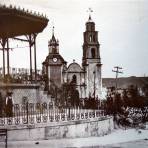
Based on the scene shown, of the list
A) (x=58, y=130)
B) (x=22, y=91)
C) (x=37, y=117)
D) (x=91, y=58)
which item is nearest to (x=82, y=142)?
(x=58, y=130)

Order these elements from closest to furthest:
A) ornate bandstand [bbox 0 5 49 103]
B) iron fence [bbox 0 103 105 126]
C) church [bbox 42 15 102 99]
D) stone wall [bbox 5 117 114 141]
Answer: stone wall [bbox 5 117 114 141] → iron fence [bbox 0 103 105 126] → ornate bandstand [bbox 0 5 49 103] → church [bbox 42 15 102 99]

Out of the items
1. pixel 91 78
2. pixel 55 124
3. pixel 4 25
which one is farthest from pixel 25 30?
pixel 91 78

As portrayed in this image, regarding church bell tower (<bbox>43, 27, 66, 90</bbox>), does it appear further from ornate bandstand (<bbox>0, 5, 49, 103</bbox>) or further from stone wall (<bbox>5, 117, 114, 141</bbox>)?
stone wall (<bbox>5, 117, 114, 141</bbox>)

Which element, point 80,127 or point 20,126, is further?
point 80,127

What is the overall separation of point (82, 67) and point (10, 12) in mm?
45607

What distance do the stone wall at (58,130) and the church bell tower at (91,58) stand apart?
143ft

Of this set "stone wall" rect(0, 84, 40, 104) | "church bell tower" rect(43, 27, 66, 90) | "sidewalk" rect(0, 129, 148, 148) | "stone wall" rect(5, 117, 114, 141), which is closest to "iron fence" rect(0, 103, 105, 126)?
"stone wall" rect(5, 117, 114, 141)

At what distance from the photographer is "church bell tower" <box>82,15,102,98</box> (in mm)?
60531

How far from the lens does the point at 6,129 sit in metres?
13.4

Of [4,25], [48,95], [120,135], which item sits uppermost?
[4,25]

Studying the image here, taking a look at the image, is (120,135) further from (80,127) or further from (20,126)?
(20,126)

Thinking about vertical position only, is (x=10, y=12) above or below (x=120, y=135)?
above

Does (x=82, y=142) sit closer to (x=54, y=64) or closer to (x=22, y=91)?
(x=22, y=91)

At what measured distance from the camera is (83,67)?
6316 cm
